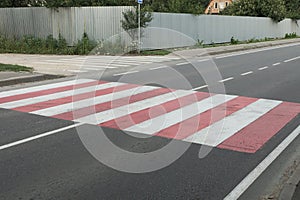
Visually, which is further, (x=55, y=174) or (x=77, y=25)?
(x=77, y=25)

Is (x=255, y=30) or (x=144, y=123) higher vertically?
(x=255, y=30)

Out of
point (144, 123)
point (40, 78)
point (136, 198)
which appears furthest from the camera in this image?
point (40, 78)

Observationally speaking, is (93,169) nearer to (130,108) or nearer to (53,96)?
(130,108)

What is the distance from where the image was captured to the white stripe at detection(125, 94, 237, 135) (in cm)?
652

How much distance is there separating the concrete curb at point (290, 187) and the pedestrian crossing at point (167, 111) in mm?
1118

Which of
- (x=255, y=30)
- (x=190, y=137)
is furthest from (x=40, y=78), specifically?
(x=255, y=30)

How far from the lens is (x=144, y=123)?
6828mm

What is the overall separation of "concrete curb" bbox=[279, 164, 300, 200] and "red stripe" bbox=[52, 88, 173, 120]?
13.9ft

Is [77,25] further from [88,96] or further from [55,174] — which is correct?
[55,174]

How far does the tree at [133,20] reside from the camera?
21984 mm

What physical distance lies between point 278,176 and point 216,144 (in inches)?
51.6

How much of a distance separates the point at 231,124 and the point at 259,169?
2070 mm

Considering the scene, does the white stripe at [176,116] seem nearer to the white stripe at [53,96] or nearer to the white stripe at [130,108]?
the white stripe at [130,108]

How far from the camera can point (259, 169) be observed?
15.8 feet
